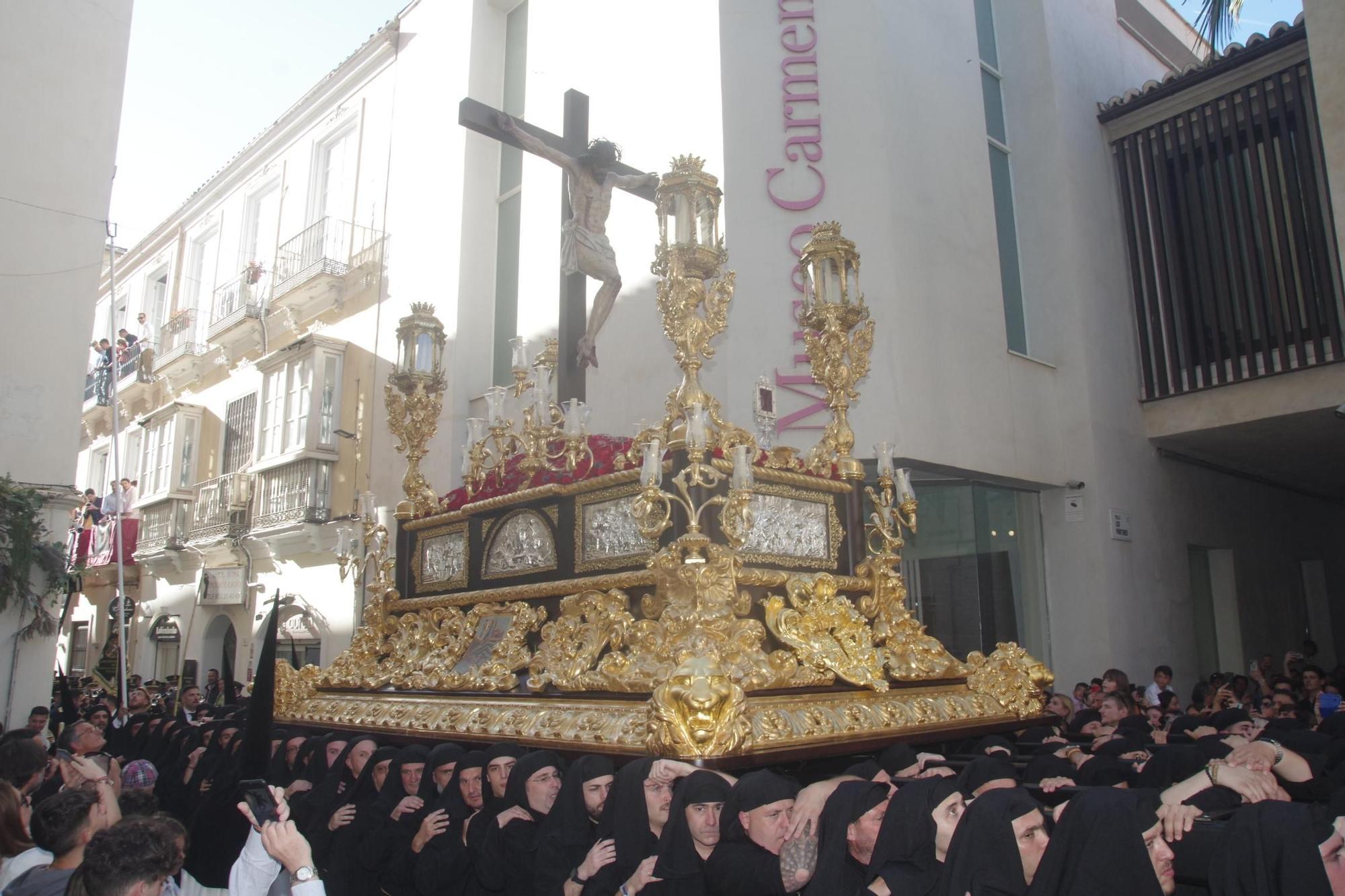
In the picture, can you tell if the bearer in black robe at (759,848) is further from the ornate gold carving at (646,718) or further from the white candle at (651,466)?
the white candle at (651,466)

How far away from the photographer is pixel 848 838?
3158 millimetres

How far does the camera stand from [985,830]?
8.67 feet

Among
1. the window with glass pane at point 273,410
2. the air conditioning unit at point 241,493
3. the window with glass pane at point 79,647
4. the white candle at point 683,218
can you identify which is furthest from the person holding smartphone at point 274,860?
the window with glass pane at point 79,647

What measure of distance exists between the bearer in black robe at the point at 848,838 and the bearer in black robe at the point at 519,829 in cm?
145

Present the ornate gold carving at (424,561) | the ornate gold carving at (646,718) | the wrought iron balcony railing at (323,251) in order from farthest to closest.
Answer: the wrought iron balcony railing at (323,251), the ornate gold carving at (424,561), the ornate gold carving at (646,718)

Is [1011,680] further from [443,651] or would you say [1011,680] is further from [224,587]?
[224,587]

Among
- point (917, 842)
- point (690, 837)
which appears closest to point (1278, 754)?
point (917, 842)

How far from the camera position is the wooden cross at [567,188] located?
7.28 m

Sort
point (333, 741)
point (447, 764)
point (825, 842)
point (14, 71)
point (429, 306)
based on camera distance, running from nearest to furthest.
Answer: point (825, 842) < point (447, 764) < point (333, 741) < point (429, 306) < point (14, 71)

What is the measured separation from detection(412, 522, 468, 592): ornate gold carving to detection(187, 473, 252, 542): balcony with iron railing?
31.5 feet

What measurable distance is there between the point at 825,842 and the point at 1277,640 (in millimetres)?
13541

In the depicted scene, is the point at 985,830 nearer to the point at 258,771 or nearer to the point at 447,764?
the point at 258,771

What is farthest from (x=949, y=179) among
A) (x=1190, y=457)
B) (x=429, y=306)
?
(x=429, y=306)

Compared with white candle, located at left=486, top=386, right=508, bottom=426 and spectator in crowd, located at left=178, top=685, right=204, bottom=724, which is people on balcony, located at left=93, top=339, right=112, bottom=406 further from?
white candle, located at left=486, top=386, right=508, bottom=426
